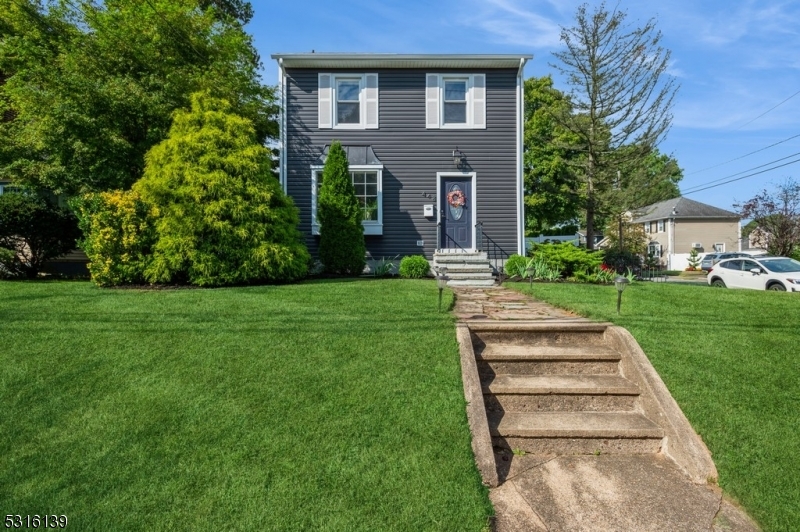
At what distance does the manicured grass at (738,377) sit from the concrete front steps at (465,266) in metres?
3.67

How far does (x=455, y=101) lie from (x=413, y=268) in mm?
4915

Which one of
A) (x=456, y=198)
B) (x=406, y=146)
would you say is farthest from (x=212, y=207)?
(x=456, y=198)

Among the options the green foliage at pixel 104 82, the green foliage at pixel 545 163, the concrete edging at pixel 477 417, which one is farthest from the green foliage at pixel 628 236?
the concrete edging at pixel 477 417

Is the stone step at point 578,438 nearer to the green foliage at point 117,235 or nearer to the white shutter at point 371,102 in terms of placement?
the green foliage at point 117,235

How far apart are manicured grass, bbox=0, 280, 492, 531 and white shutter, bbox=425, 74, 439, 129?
26.5 ft

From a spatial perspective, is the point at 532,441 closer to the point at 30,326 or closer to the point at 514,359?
the point at 514,359

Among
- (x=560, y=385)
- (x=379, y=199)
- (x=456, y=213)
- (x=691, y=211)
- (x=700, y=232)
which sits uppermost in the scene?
(x=691, y=211)

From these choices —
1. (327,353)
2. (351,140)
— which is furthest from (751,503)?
(351,140)

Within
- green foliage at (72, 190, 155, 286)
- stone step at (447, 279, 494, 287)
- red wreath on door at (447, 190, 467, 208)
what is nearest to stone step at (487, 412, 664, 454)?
stone step at (447, 279, 494, 287)

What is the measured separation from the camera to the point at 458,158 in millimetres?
11641

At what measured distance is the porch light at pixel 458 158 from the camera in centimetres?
1165

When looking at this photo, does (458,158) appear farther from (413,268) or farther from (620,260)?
(620,260)

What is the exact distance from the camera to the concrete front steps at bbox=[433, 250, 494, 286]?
9828mm

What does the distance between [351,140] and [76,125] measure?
6.23 metres
